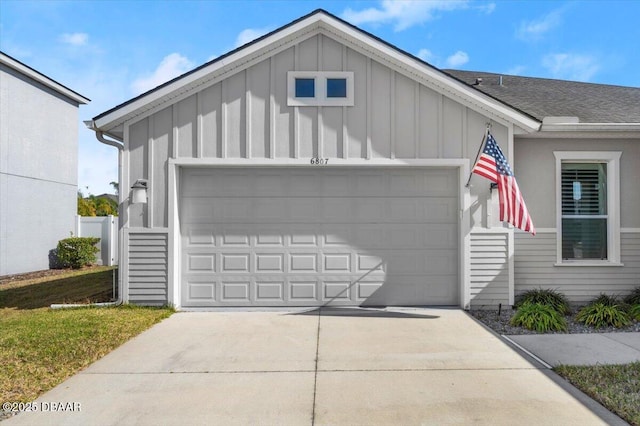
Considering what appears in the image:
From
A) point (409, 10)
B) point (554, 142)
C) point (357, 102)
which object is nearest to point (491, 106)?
point (554, 142)

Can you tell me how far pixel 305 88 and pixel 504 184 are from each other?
Result: 12.2ft

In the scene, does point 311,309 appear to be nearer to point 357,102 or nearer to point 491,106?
point 357,102

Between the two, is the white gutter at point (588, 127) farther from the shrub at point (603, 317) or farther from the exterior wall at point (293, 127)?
the shrub at point (603, 317)

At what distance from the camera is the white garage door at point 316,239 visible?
7164mm

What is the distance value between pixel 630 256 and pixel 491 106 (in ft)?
12.7

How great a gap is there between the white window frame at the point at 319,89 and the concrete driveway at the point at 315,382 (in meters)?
3.85

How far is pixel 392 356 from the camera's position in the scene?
15.4 feet

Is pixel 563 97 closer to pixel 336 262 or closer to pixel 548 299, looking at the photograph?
pixel 548 299

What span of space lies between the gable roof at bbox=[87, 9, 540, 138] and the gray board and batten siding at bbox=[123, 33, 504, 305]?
9 centimetres

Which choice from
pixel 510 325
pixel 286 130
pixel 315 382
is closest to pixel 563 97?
pixel 510 325

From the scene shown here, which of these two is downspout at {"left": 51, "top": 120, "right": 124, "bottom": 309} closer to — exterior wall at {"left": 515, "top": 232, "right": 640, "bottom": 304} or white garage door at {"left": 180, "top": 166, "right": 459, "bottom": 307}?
white garage door at {"left": 180, "top": 166, "right": 459, "bottom": 307}

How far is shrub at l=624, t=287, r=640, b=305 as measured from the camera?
689 centimetres

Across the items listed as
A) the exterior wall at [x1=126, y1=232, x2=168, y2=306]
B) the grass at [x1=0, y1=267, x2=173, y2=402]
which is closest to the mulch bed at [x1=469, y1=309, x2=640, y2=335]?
the grass at [x1=0, y1=267, x2=173, y2=402]

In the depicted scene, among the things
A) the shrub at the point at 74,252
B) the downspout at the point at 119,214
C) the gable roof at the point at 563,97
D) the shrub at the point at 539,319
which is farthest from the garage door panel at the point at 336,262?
the shrub at the point at 74,252
